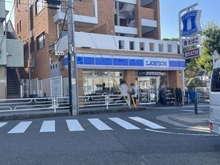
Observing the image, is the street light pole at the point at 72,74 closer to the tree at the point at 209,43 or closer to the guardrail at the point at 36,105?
the guardrail at the point at 36,105

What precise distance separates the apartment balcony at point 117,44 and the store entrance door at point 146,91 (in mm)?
2516

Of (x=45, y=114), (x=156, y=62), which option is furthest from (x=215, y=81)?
(x=156, y=62)

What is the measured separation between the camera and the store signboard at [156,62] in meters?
22.2

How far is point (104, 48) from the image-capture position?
21422mm

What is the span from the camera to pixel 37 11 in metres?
27.0

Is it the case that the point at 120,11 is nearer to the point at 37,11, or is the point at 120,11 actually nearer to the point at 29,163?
the point at 37,11

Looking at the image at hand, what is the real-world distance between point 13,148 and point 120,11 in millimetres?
25529

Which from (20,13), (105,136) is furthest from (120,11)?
(105,136)

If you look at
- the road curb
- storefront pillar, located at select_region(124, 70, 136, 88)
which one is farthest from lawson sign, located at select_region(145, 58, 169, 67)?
the road curb

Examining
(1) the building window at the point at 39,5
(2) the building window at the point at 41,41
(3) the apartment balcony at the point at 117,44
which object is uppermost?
(1) the building window at the point at 39,5

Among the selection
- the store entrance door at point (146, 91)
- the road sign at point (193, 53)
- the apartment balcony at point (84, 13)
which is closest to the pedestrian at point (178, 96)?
the store entrance door at point (146, 91)

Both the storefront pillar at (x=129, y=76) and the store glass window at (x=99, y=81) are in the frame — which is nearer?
the store glass window at (x=99, y=81)

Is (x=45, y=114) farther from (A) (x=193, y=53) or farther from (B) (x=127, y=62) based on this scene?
(A) (x=193, y=53)

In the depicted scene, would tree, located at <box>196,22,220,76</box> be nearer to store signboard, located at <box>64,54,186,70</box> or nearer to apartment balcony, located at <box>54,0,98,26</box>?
store signboard, located at <box>64,54,186,70</box>
